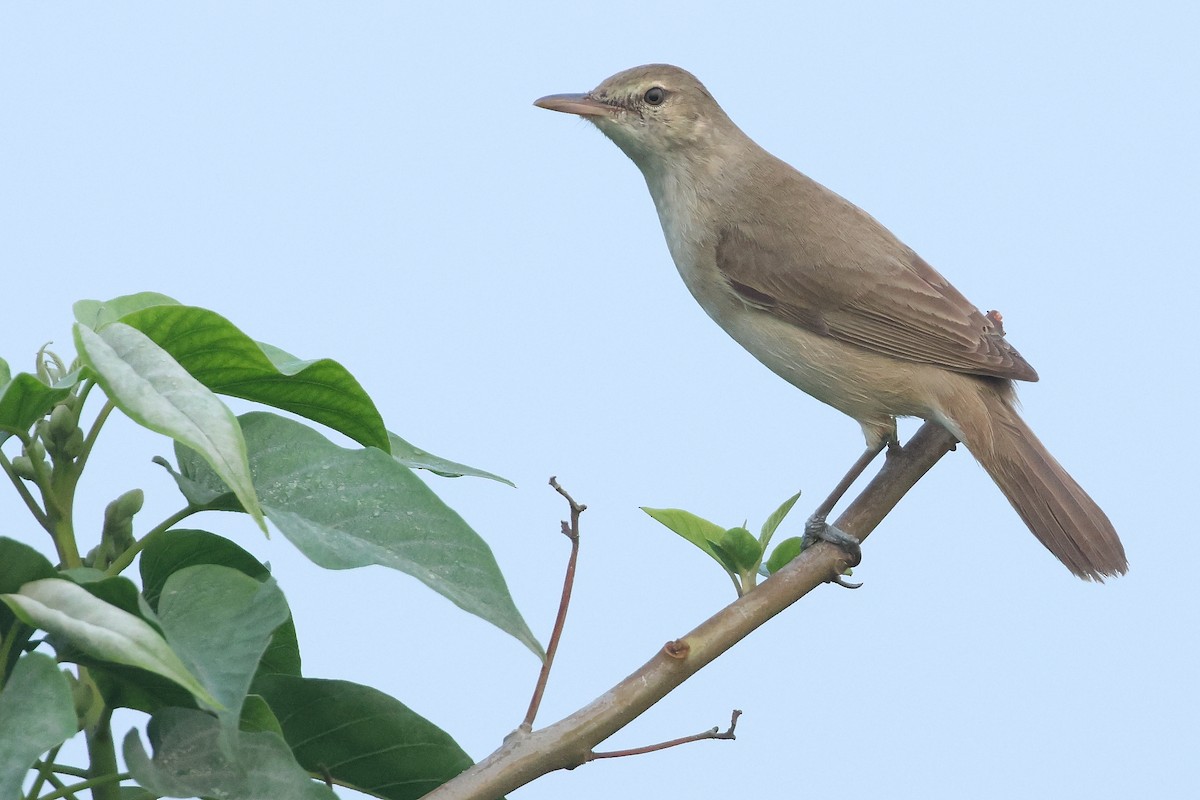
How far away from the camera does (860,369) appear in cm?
374

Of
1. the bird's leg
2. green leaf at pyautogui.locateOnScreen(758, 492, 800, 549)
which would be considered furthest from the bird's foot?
green leaf at pyautogui.locateOnScreen(758, 492, 800, 549)

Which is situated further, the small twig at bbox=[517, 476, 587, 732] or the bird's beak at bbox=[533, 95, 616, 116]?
the bird's beak at bbox=[533, 95, 616, 116]

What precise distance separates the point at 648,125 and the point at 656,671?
2309mm

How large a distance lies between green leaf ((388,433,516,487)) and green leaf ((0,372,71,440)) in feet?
2.29

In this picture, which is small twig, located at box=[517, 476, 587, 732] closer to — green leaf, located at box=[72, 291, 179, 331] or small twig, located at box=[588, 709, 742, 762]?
small twig, located at box=[588, 709, 742, 762]

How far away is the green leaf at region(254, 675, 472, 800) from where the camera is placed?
2.18 m

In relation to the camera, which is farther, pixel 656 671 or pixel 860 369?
pixel 860 369

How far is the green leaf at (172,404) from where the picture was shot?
5.49ft

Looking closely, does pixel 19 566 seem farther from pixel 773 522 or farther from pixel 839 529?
pixel 839 529

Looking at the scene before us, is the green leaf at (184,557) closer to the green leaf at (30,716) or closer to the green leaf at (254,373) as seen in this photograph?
the green leaf at (254,373)

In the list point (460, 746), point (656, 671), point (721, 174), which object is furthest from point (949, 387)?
point (460, 746)

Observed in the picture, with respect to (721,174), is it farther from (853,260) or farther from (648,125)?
(853,260)

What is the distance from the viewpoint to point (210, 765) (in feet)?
6.43

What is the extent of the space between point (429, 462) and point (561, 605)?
0.51m
